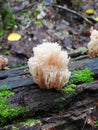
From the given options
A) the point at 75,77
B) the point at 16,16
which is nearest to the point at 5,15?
the point at 16,16

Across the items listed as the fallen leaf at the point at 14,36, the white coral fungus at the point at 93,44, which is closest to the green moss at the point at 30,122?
the white coral fungus at the point at 93,44

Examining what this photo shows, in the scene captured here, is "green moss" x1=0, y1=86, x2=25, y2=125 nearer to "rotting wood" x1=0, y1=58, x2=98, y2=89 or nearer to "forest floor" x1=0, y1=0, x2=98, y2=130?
"rotting wood" x1=0, y1=58, x2=98, y2=89

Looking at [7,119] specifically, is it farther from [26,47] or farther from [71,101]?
[26,47]

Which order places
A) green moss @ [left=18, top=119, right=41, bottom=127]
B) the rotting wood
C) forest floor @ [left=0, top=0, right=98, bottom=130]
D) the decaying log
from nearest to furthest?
green moss @ [left=18, top=119, right=41, bottom=127], the decaying log, the rotting wood, forest floor @ [left=0, top=0, right=98, bottom=130]

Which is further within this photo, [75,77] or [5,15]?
[5,15]

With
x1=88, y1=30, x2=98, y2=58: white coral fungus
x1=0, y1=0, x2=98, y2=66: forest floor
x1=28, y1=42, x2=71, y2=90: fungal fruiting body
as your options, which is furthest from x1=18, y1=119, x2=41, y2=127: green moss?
x1=0, y1=0, x2=98, y2=66: forest floor

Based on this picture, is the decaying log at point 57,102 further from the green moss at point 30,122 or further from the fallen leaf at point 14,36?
the fallen leaf at point 14,36

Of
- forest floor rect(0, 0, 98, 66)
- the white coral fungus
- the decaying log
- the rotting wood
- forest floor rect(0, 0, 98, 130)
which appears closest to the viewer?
the decaying log
